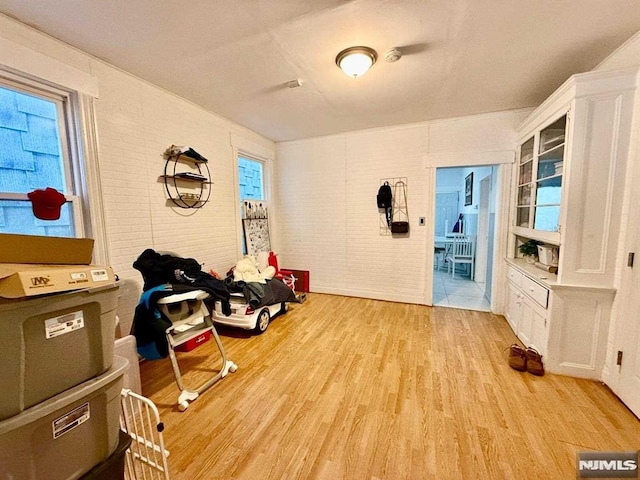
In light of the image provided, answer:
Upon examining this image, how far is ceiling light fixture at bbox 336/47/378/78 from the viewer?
2006mm

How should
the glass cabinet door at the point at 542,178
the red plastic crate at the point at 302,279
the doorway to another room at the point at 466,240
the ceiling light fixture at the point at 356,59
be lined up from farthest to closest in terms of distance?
the red plastic crate at the point at 302,279, the doorway to another room at the point at 466,240, the glass cabinet door at the point at 542,178, the ceiling light fixture at the point at 356,59

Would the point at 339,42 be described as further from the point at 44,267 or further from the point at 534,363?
the point at 534,363

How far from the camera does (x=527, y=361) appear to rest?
224 cm

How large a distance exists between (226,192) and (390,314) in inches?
111

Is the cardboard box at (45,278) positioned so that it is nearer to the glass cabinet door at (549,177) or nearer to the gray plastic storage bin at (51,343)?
the gray plastic storage bin at (51,343)

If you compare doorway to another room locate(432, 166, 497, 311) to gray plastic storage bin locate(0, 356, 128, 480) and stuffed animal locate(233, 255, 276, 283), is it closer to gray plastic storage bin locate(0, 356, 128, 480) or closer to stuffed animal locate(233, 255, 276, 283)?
stuffed animal locate(233, 255, 276, 283)

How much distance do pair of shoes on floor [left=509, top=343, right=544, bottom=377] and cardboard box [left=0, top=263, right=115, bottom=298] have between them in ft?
9.68

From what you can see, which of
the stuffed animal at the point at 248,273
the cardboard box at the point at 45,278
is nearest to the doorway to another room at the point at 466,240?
the stuffed animal at the point at 248,273

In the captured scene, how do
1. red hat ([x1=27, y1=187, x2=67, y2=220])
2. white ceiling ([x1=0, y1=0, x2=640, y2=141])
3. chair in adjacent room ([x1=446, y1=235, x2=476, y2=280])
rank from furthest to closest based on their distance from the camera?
1. chair in adjacent room ([x1=446, y1=235, x2=476, y2=280])
2. white ceiling ([x1=0, y1=0, x2=640, y2=141])
3. red hat ([x1=27, y1=187, x2=67, y2=220])

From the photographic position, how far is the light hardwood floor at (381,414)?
4.71ft

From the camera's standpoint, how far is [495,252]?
3533mm

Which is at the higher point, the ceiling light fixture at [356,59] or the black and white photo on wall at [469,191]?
the ceiling light fixture at [356,59]

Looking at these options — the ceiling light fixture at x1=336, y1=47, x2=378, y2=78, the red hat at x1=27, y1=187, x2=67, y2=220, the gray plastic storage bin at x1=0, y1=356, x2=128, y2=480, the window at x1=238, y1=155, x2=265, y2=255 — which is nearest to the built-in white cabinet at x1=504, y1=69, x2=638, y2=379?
the ceiling light fixture at x1=336, y1=47, x2=378, y2=78

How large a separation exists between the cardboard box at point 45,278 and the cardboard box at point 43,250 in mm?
36
